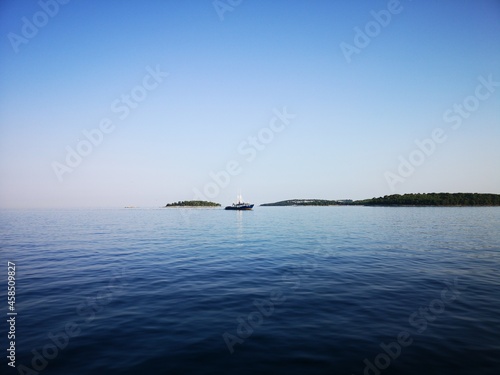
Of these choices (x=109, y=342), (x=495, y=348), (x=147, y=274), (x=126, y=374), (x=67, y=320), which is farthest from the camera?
(x=147, y=274)

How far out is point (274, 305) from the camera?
1206 centimetres

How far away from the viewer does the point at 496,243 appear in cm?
Result: 3030

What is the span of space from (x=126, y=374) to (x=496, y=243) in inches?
1556

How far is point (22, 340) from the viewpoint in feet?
29.2

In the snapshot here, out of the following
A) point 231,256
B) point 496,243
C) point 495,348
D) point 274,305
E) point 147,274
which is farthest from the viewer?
point 496,243

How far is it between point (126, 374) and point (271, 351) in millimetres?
4136

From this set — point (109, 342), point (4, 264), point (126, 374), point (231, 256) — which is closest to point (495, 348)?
point (126, 374)

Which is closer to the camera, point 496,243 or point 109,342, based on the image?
point 109,342

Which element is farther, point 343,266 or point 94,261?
point 94,261

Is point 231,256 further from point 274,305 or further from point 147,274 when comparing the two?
point 274,305

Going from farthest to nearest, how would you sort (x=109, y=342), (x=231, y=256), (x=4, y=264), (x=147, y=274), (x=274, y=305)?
(x=231, y=256) < (x=4, y=264) < (x=147, y=274) < (x=274, y=305) < (x=109, y=342)

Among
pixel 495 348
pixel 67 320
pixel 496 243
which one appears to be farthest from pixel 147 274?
pixel 496 243

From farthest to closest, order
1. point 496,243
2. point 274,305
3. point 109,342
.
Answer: point 496,243
point 274,305
point 109,342

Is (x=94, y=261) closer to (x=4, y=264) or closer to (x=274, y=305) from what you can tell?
(x=4, y=264)
